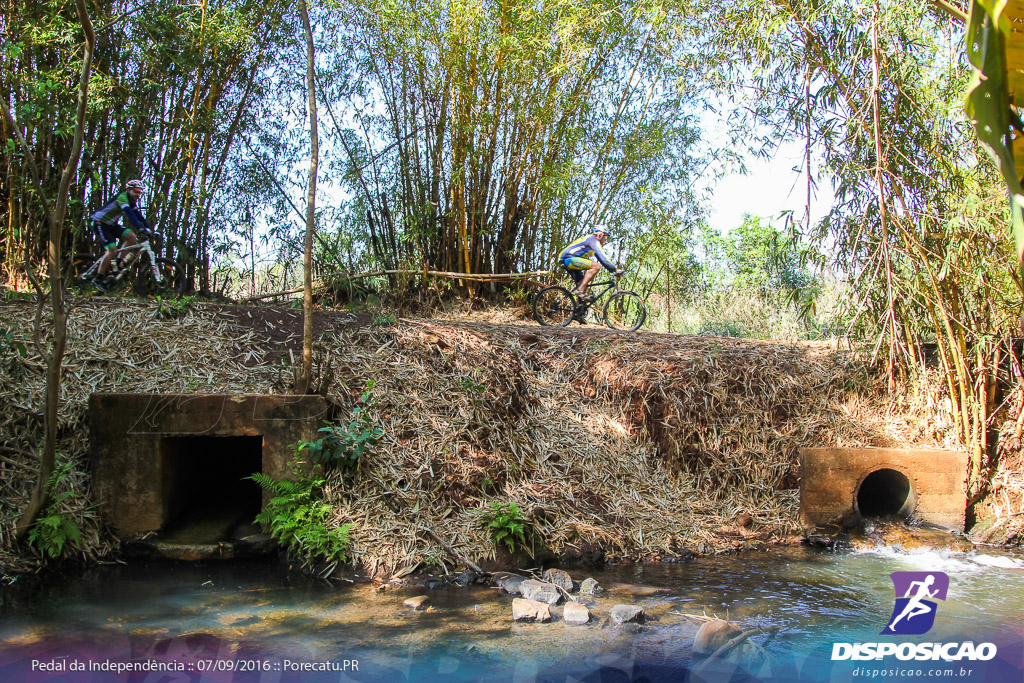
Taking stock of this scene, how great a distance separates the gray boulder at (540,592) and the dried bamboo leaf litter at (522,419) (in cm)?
40

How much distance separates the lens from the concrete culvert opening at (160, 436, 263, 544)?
4332mm

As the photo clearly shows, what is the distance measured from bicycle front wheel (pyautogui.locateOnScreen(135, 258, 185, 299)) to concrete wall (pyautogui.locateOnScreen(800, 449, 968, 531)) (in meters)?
5.74

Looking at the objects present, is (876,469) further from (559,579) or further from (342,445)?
(342,445)

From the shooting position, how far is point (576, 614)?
3.38 metres

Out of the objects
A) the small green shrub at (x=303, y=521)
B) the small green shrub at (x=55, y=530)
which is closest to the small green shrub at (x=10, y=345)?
the small green shrub at (x=55, y=530)

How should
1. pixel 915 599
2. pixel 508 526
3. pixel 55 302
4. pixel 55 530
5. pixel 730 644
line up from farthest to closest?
pixel 508 526
pixel 915 599
pixel 55 530
pixel 55 302
pixel 730 644

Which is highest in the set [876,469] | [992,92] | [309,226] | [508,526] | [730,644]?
[309,226]

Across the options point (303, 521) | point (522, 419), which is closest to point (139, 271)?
point (303, 521)

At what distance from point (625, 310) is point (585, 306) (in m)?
0.67

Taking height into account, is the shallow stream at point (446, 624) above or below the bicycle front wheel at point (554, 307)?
below

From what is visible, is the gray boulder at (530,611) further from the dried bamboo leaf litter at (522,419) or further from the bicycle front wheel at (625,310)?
the bicycle front wheel at (625,310)

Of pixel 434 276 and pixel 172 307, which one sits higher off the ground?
pixel 434 276

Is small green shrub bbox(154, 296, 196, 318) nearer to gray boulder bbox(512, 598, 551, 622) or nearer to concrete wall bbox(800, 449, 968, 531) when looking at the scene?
gray boulder bbox(512, 598, 551, 622)

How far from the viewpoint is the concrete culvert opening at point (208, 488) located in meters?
4.33
